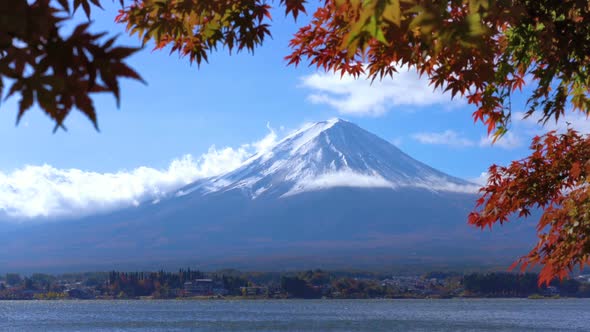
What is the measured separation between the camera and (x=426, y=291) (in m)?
193

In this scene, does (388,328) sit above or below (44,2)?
below

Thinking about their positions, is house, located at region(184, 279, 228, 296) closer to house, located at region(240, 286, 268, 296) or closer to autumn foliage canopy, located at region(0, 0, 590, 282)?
house, located at region(240, 286, 268, 296)

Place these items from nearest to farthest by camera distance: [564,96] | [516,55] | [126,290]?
[516,55] < [564,96] < [126,290]

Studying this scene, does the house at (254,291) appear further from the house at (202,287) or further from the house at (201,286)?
the house at (201,286)

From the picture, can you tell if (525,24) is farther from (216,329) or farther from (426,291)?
(426,291)

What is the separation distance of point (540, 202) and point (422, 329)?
79.8 meters

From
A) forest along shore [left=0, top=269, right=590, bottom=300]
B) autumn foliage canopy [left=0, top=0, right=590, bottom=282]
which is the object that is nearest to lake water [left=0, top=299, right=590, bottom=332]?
forest along shore [left=0, top=269, right=590, bottom=300]

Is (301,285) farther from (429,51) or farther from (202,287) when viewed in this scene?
(429,51)

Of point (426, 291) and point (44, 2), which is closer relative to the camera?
point (44, 2)

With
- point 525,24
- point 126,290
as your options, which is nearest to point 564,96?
point 525,24

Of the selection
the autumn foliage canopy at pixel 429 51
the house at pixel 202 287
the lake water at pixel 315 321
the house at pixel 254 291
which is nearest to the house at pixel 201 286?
the house at pixel 202 287

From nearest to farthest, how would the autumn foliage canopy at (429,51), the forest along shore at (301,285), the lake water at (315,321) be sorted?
the autumn foliage canopy at (429,51), the lake water at (315,321), the forest along shore at (301,285)

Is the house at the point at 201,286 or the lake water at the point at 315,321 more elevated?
the house at the point at 201,286

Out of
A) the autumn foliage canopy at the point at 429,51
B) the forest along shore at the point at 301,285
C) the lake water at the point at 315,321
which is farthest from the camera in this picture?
the forest along shore at the point at 301,285
